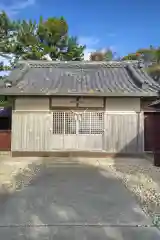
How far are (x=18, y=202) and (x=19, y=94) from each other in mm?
6581

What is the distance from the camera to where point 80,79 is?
551 inches

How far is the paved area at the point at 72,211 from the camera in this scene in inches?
172

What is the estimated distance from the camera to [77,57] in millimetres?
29984

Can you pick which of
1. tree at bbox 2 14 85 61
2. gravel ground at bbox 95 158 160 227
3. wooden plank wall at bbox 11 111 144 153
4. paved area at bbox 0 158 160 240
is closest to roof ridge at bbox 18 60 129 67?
wooden plank wall at bbox 11 111 144 153

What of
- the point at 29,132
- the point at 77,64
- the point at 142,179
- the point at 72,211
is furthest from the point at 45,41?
the point at 72,211

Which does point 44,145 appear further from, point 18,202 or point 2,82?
point 18,202

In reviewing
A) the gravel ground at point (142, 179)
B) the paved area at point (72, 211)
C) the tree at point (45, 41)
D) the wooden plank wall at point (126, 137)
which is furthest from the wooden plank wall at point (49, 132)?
the tree at point (45, 41)

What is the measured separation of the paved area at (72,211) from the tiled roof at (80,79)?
4.50 m

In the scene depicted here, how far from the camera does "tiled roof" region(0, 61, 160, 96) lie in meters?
12.0

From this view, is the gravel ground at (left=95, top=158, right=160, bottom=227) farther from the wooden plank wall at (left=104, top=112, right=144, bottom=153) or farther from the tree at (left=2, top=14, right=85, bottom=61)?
the tree at (left=2, top=14, right=85, bottom=61)

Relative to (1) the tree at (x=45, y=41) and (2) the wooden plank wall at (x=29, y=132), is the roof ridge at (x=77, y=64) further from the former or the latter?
(1) the tree at (x=45, y=41)

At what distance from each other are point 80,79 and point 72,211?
368 inches

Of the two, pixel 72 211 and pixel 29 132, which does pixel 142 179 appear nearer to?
pixel 72 211

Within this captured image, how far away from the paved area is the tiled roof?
4.50 m
